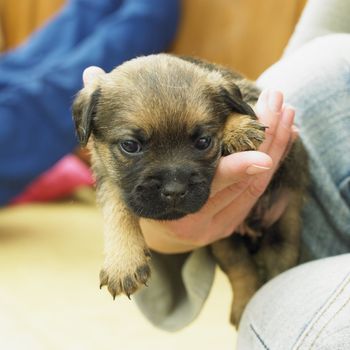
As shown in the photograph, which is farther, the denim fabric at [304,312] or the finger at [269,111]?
the finger at [269,111]

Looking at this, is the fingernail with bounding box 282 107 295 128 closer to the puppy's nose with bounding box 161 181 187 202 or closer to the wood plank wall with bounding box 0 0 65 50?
the puppy's nose with bounding box 161 181 187 202

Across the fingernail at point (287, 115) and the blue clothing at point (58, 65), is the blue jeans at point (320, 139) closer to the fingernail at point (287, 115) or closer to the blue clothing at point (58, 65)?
the fingernail at point (287, 115)

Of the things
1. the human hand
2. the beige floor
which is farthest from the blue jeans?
the beige floor

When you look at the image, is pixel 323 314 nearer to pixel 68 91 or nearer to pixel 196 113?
pixel 196 113

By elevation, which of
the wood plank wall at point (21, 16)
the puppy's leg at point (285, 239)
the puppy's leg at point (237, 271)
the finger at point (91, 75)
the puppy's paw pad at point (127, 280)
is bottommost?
the wood plank wall at point (21, 16)

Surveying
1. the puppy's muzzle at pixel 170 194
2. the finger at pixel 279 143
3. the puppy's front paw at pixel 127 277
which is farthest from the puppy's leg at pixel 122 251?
the finger at pixel 279 143

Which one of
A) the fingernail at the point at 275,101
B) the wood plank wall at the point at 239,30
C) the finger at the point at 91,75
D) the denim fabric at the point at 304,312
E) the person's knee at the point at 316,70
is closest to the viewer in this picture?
the denim fabric at the point at 304,312
